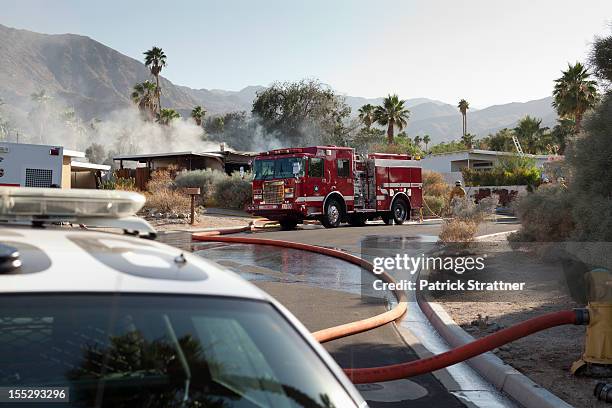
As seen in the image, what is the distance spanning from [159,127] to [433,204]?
177 ft

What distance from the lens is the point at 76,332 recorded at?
2.51m

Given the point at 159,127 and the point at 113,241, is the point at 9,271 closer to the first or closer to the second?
the point at 113,241

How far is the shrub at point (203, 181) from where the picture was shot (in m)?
35.3

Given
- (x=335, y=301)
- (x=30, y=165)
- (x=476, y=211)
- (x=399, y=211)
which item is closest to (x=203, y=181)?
(x=399, y=211)

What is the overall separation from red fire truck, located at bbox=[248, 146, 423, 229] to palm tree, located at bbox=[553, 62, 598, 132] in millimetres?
25527

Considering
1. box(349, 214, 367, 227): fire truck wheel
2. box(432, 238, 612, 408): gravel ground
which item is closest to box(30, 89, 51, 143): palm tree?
box(349, 214, 367, 227): fire truck wheel

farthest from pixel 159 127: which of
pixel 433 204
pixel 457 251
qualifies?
pixel 457 251

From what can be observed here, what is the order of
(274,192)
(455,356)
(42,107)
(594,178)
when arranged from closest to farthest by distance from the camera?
(455,356) < (594,178) < (274,192) < (42,107)

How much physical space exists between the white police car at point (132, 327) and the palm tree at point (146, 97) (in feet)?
Answer: 280

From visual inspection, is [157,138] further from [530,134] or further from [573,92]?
A: [573,92]

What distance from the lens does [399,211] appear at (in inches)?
1156

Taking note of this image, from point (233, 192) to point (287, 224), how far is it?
8119 mm

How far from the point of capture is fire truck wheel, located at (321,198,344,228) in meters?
25.8

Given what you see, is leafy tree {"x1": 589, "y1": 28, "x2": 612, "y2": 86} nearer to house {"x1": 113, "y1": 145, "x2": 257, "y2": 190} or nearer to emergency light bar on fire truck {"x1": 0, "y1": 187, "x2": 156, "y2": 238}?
emergency light bar on fire truck {"x1": 0, "y1": 187, "x2": 156, "y2": 238}
